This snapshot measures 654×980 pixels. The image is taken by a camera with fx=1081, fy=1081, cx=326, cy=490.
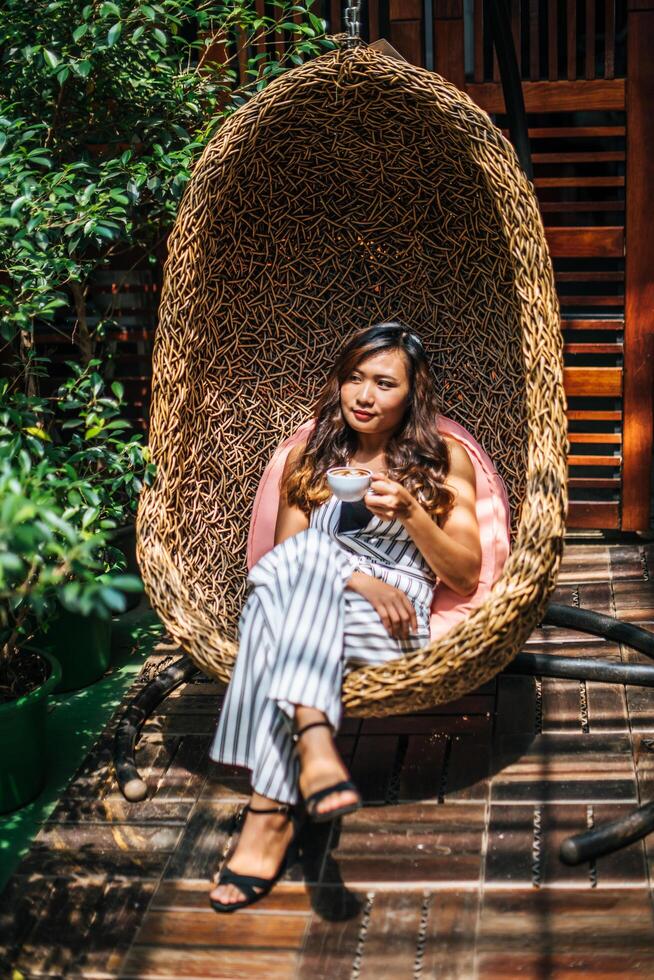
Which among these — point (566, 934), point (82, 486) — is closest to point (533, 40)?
point (82, 486)

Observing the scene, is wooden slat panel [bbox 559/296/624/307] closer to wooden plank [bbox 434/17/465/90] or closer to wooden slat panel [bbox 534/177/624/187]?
wooden slat panel [bbox 534/177/624/187]

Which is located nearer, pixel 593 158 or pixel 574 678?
pixel 574 678

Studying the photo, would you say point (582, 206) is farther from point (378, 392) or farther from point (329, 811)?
point (329, 811)

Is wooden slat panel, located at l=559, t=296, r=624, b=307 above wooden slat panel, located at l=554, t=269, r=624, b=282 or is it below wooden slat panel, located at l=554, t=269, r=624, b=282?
below

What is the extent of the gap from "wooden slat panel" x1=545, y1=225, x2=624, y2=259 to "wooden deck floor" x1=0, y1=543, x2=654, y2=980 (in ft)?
5.35

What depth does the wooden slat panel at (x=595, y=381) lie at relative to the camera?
13.0 feet

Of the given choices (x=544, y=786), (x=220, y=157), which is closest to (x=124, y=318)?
(x=220, y=157)

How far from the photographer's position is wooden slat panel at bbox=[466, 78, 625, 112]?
3721 millimetres

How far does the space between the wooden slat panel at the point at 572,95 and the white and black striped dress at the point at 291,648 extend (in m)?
1.97

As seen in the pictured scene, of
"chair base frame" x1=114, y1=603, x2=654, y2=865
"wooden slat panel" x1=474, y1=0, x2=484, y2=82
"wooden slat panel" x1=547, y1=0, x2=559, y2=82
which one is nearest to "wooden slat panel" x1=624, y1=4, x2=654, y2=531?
"wooden slat panel" x1=547, y1=0, x2=559, y2=82

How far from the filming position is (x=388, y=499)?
2.48 meters

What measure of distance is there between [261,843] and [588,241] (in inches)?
98.4

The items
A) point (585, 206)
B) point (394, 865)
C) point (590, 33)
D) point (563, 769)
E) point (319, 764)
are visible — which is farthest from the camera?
point (585, 206)

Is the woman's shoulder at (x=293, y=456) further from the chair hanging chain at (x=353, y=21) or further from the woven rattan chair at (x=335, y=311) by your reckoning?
the chair hanging chain at (x=353, y=21)
